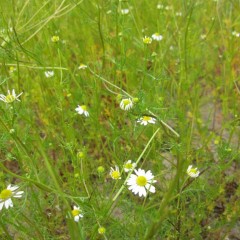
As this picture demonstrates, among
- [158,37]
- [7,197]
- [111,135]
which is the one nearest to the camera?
[7,197]

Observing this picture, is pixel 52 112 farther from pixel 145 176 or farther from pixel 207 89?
pixel 207 89

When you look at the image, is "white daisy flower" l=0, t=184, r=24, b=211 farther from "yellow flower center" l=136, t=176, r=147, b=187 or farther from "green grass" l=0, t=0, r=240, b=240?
"yellow flower center" l=136, t=176, r=147, b=187

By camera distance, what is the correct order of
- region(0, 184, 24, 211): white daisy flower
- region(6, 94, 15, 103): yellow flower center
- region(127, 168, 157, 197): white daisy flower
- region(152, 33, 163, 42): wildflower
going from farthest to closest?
region(152, 33, 163, 42): wildflower → region(6, 94, 15, 103): yellow flower center → region(127, 168, 157, 197): white daisy flower → region(0, 184, 24, 211): white daisy flower

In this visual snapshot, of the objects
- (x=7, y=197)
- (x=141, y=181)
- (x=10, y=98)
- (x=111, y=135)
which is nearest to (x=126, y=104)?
(x=141, y=181)

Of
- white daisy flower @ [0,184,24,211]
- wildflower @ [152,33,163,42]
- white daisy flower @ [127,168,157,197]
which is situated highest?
wildflower @ [152,33,163,42]

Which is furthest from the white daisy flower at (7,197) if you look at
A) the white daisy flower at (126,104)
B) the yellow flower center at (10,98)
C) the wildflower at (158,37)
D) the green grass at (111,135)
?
the wildflower at (158,37)

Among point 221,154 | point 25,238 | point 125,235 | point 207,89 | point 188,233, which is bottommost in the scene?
point 25,238

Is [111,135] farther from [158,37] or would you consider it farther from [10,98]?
[10,98]

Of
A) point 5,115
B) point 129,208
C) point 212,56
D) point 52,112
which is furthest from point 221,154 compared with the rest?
point 212,56

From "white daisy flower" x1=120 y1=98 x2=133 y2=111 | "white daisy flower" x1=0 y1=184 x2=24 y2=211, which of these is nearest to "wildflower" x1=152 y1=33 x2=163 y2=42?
"white daisy flower" x1=120 y1=98 x2=133 y2=111
